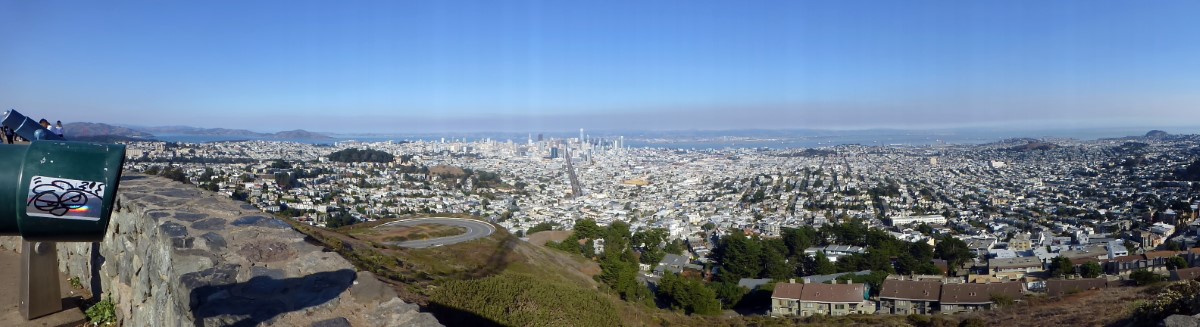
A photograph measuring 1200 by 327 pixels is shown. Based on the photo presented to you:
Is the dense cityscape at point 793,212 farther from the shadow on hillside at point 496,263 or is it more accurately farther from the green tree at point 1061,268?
the shadow on hillside at point 496,263

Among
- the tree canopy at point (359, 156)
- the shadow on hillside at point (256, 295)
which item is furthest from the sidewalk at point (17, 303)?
the tree canopy at point (359, 156)

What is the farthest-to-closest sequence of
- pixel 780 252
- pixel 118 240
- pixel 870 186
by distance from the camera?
1. pixel 870 186
2. pixel 780 252
3. pixel 118 240

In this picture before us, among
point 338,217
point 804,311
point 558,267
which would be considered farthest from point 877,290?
point 338,217

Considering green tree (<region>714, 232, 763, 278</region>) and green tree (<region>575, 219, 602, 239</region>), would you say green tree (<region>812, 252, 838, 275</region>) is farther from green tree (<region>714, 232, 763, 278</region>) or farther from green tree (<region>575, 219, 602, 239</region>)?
green tree (<region>575, 219, 602, 239</region>)

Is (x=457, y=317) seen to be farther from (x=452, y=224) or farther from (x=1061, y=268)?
(x=1061, y=268)

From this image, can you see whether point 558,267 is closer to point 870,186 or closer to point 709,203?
point 709,203

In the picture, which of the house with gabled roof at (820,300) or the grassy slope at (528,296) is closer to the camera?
the grassy slope at (528,296)

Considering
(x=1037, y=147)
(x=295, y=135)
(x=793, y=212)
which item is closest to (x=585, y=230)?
(x=793, y=212)
